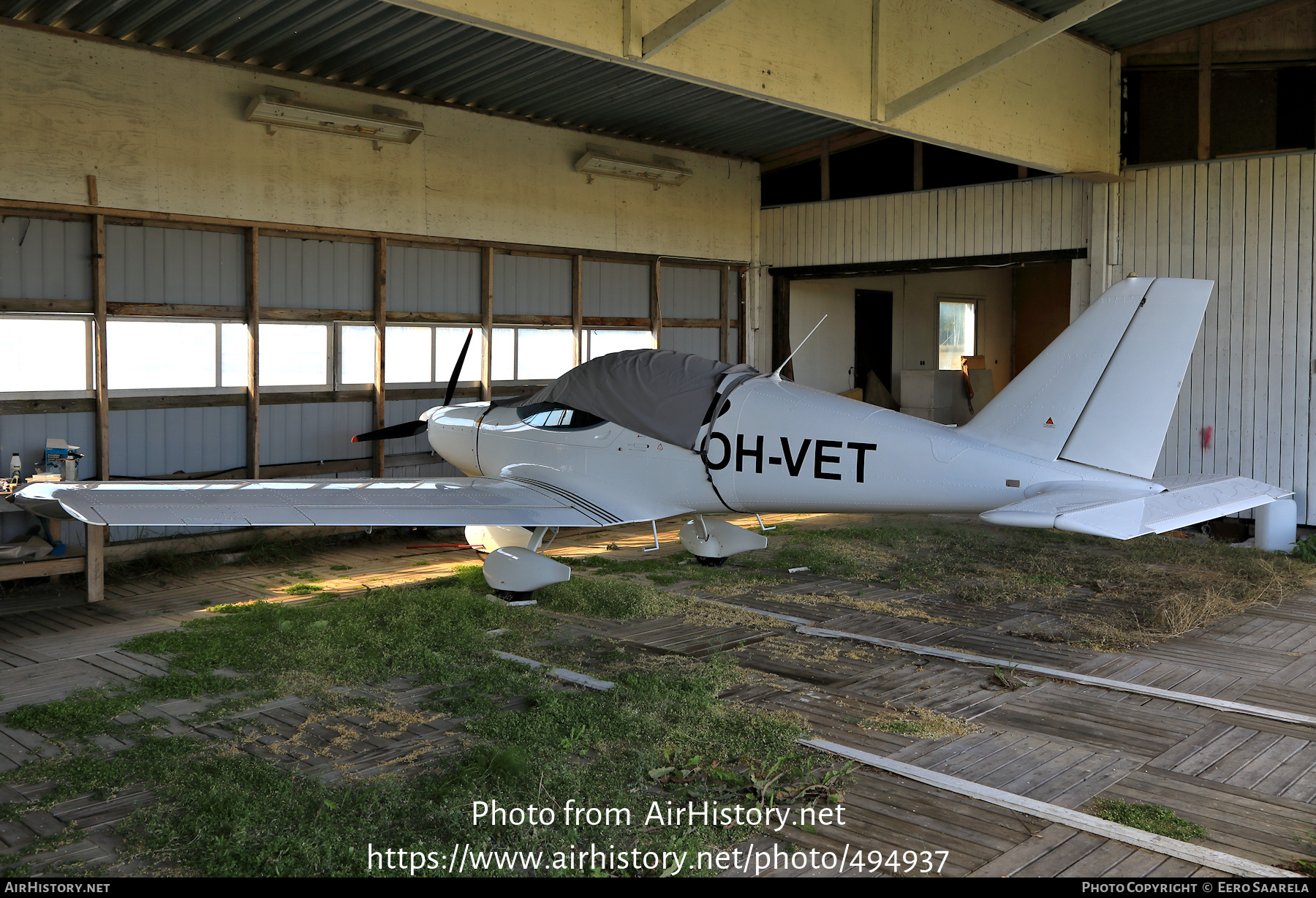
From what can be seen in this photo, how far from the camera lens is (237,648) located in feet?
20.0

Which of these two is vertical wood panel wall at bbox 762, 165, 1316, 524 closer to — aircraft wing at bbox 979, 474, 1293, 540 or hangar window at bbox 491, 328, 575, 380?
aircraft wing at bbox 979, 474, 1293, 540

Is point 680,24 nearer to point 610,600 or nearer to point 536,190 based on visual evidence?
point 610,600

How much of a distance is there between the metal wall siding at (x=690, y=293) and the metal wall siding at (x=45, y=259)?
7.08 meters

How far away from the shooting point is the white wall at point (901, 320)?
14.8 meters

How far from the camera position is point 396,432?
32.0 ft

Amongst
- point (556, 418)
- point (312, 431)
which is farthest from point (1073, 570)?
point (312, 431)

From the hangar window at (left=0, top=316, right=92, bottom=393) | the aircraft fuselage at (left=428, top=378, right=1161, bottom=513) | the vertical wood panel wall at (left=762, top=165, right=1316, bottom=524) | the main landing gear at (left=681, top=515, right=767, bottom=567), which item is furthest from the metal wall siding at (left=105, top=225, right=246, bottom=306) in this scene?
the vertical wood panel wall at (left=762, top=165, right=1316, bottom=524)

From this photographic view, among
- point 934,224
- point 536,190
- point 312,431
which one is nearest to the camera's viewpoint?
point 312,431

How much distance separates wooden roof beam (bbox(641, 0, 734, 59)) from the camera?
621cm

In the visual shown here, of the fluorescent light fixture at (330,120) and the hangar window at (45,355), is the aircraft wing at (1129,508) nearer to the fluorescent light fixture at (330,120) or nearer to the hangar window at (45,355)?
the fluorescent light fixture at (330,120)

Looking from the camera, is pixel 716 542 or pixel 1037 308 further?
pixel 1037 308

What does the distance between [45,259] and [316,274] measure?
2436mm

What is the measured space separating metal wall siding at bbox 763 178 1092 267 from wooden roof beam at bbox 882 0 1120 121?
150 inches
